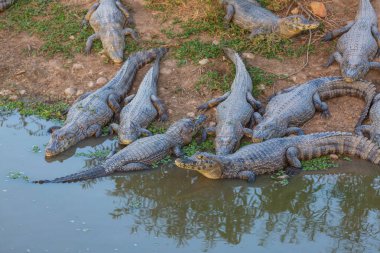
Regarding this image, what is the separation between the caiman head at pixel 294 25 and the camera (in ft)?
31.9

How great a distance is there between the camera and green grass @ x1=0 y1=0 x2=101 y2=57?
10289 mm

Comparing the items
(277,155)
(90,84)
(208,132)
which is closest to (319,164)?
(277,155)

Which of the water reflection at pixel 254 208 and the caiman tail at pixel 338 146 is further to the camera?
the caiman tail at pixel 338 146

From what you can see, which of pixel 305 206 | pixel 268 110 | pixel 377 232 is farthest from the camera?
pixel 268 110

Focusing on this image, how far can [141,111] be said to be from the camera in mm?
8539

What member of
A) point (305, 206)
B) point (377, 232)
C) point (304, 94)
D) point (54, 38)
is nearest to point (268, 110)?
point (304, 94)

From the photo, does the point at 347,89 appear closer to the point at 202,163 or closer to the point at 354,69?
the point at 354,69

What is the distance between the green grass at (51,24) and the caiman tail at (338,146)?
13.3ft

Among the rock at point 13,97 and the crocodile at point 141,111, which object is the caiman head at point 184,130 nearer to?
the crocodile at point 141,111

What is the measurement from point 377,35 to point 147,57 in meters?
3.42

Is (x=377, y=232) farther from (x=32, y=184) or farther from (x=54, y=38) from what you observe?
(x=54, y=38)

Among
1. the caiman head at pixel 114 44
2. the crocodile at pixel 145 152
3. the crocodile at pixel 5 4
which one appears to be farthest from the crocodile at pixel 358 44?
the crocodile at pixel 5 4

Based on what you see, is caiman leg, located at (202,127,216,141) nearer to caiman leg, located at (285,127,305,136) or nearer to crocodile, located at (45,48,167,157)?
caiman leg, located at (285,127,305,136)

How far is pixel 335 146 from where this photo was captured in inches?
305
